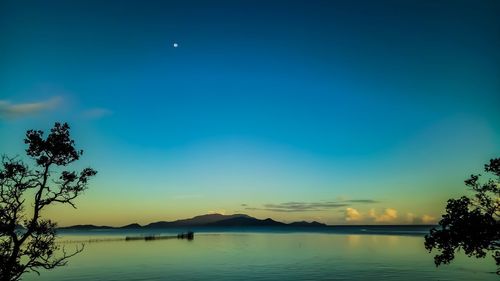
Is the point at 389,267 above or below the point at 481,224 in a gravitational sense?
below

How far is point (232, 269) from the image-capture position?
6606 cm

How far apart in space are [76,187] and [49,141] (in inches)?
105

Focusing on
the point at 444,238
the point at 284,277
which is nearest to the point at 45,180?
the point at 444,238

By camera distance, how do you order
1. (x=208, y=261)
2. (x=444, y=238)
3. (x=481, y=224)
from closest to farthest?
(x=481, y=224), (x=444, y=238), (x=208, y=261)

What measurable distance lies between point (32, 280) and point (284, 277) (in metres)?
35.7

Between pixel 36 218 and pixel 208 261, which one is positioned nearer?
pixel 36 218

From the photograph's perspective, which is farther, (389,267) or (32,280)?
(389,267)

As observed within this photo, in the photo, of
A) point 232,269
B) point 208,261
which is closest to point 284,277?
point 232,269

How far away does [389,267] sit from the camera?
218 ft

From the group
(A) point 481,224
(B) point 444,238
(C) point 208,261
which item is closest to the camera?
(A) point 481,224

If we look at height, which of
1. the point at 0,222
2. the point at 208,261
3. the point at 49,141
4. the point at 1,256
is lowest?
the point at 208,261

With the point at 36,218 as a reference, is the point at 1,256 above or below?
below

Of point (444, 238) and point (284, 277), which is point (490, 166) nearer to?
point (444, 238)

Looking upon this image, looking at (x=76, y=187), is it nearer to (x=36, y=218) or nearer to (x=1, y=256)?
(x=36, y=218)
